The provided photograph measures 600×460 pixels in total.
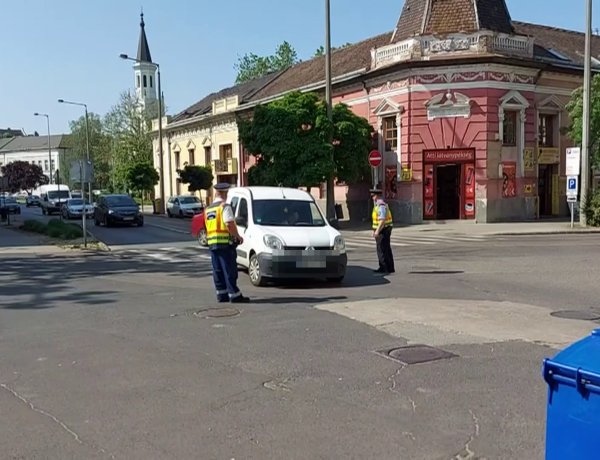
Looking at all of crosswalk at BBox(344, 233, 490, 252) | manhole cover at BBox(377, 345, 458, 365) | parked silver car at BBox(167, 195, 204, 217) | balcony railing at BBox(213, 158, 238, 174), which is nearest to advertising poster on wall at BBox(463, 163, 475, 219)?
crosswalk at BBox(344, 233, 490, 252)

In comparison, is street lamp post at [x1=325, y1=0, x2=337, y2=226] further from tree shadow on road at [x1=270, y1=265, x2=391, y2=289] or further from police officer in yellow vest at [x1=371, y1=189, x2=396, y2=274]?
tree shadow on road at [x1=270, y1=265, x2=391, y2=289]

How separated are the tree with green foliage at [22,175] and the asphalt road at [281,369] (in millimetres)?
113651

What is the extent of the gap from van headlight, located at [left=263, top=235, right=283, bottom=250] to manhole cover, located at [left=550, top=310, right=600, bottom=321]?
4.58m

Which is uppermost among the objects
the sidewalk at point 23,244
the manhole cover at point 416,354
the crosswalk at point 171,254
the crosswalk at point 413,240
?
the manhole cover at point 416,354

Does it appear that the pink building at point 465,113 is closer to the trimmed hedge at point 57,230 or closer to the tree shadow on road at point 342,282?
the trimmed hedge at point 57,230

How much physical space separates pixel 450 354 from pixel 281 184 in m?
23.6

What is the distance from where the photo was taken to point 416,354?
6.29 meters

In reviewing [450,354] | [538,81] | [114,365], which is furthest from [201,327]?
[538,81]

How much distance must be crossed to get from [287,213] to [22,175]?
11585cm

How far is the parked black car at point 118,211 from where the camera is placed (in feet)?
103

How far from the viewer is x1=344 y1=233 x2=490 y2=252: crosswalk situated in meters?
Answer: 20.2

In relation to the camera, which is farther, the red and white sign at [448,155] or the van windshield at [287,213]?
the red and white sign at [448,155]

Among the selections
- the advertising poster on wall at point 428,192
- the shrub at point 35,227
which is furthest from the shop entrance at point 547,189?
the shrub at point 35,227

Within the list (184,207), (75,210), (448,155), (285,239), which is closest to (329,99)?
(448,155)
